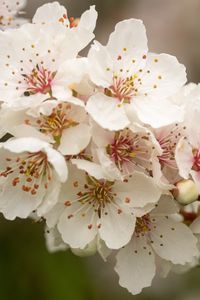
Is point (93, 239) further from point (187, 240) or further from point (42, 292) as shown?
point (42, 292)

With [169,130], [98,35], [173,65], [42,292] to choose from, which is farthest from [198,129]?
[98,35]

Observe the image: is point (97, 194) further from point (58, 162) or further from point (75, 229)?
point (58, 162)

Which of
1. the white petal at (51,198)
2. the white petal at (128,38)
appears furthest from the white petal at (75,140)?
the white petal at (128,38)

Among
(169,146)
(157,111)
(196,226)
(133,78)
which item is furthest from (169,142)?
(196,226)

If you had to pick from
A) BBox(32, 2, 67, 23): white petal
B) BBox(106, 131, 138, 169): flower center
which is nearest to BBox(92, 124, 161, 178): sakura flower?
BBox(106, 131, 138, 169): flower center

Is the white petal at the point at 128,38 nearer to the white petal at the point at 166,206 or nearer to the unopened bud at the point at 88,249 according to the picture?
the white petal at the point at 166,206
